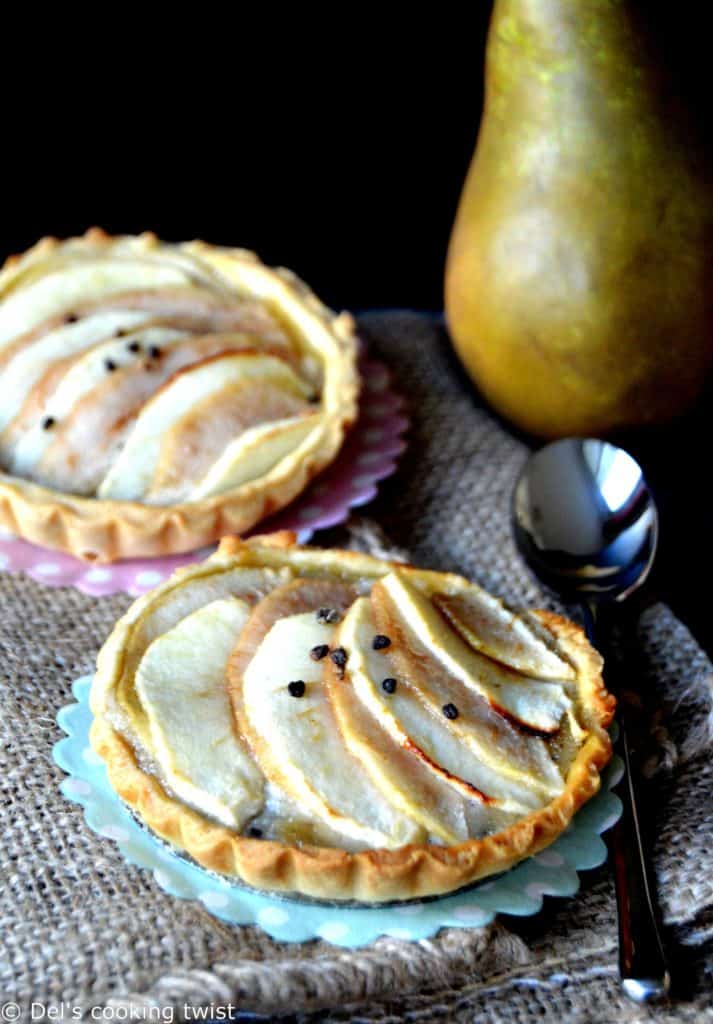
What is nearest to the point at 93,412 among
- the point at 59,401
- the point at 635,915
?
the point at 59,401

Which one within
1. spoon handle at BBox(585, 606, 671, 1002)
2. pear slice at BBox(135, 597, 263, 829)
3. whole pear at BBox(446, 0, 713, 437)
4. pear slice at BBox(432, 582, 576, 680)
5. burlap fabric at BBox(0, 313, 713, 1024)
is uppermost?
whole pear at BBox(446, 0, 713, 437)

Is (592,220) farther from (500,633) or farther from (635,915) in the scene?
(635,915)

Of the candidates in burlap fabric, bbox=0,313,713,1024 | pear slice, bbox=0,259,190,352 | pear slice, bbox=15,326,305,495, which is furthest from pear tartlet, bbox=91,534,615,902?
pear slice, bbox=0,259,190,352

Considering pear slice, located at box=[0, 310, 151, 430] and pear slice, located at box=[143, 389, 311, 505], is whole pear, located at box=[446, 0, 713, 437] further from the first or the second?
pear slice, located at box=[0, 310, 151, 430]

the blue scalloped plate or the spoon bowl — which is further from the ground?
the spoon bowl

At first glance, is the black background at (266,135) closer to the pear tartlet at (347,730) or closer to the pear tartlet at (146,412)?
the pear tartlet at (146,412)

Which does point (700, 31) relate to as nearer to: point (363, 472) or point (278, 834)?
point (363, 472)

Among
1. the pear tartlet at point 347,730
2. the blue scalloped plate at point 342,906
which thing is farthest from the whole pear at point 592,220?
the blue scalloped plate at point 342,906
